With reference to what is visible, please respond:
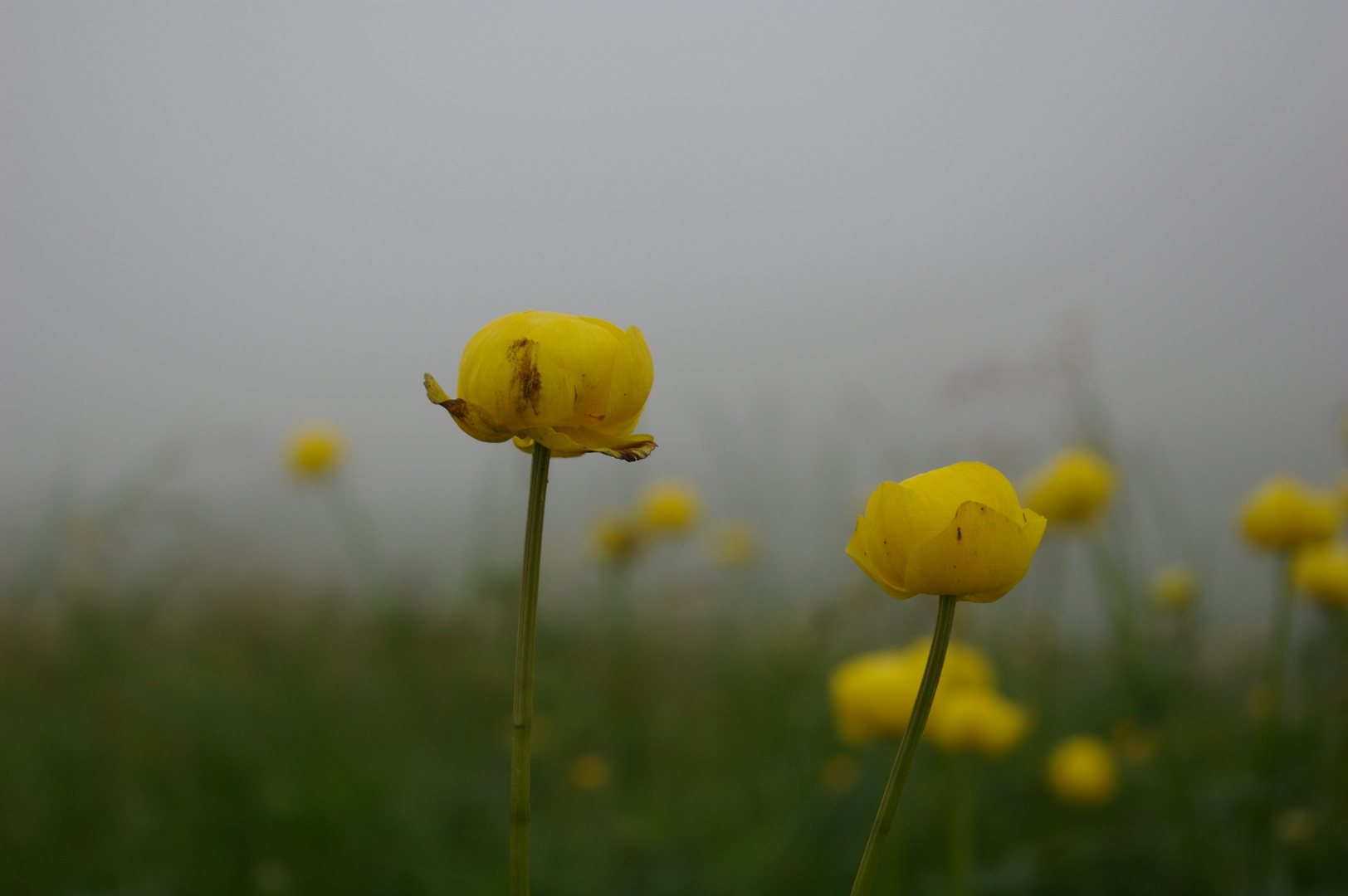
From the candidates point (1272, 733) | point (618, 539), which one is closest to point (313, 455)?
point (618, 539)

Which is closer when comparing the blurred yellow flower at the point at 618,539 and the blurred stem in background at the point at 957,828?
the blurred stem in background at the point at 957,828

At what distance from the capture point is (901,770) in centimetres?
26

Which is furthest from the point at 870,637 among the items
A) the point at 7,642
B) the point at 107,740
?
the point at 7,642

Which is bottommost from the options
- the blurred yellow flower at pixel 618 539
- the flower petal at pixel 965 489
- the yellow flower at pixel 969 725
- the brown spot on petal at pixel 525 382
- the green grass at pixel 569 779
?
the green grass at pixel 569 779

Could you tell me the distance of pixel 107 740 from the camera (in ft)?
5.78

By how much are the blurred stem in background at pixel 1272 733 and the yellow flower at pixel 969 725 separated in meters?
0.42

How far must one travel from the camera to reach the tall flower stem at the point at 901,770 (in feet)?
0.80

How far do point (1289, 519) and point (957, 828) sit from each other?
2.87ft

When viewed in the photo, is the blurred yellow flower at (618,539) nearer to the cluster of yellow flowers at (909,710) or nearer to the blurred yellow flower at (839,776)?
the blurred yellow flower at (839,776)

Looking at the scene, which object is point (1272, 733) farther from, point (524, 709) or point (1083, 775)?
point (524, 709)

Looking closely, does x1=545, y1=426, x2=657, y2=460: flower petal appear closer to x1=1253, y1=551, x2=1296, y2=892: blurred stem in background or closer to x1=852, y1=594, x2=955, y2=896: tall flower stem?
x1=852, y1=594, x2=955, y2=896: tall flower stem

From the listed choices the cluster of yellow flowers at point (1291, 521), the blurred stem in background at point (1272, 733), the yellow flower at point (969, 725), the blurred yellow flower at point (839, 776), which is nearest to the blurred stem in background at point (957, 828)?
the yellow flower at point (969, 725)

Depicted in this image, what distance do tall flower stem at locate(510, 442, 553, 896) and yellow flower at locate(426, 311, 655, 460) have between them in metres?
0.06

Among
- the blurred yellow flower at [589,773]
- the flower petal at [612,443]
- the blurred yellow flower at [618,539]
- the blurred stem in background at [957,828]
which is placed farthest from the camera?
the blurred yellow flower at [618,539]
